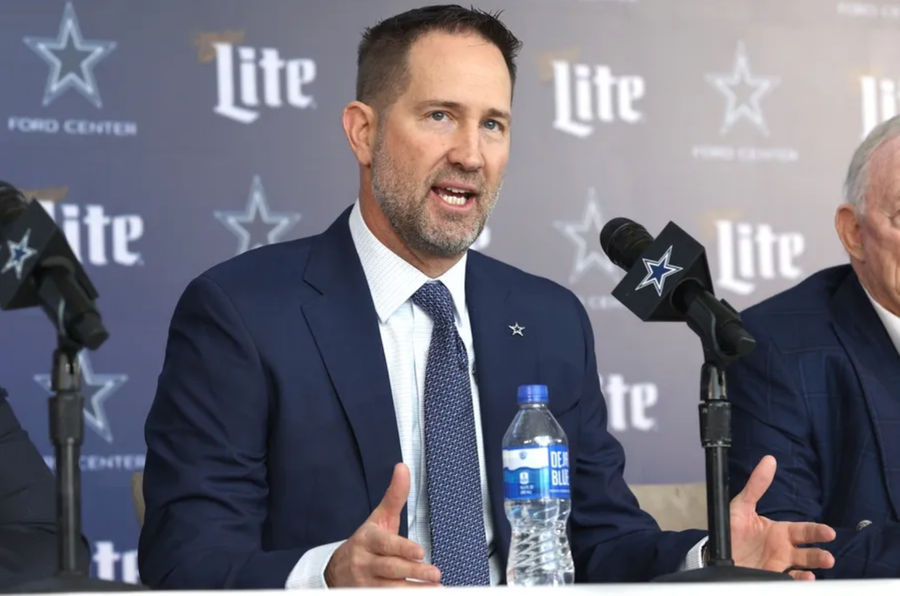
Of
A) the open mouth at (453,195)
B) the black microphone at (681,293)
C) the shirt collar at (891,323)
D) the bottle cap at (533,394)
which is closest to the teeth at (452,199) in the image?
the open mouth at (453,195)

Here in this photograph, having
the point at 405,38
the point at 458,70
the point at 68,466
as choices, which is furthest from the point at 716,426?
the point at 405,38

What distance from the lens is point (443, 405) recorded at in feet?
8.80

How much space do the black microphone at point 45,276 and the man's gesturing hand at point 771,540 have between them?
1118 millimetres

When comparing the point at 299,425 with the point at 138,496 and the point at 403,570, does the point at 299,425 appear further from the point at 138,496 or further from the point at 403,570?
the point at 403,570

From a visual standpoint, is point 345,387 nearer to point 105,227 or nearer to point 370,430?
point 370,430

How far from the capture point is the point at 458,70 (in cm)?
285

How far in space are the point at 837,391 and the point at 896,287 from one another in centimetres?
28

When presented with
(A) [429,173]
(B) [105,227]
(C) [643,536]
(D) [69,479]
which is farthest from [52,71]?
(D) [69,479]

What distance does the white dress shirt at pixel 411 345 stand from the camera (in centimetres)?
268

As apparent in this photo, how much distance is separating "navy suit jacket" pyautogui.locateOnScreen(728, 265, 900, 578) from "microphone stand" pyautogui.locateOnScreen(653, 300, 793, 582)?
3.74 feet

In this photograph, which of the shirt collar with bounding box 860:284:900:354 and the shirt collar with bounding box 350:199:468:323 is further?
the shirt collar with bounding box 860:284:900:354

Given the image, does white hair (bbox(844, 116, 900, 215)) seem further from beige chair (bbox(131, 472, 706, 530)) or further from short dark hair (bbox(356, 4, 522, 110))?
short dark hair (bbox(356, 4, 522, 110))

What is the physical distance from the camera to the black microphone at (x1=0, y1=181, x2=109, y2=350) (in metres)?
1.74

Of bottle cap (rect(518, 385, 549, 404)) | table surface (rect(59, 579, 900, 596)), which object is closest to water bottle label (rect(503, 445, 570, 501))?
bottle cap (rect(518, 385, 549, 404))
